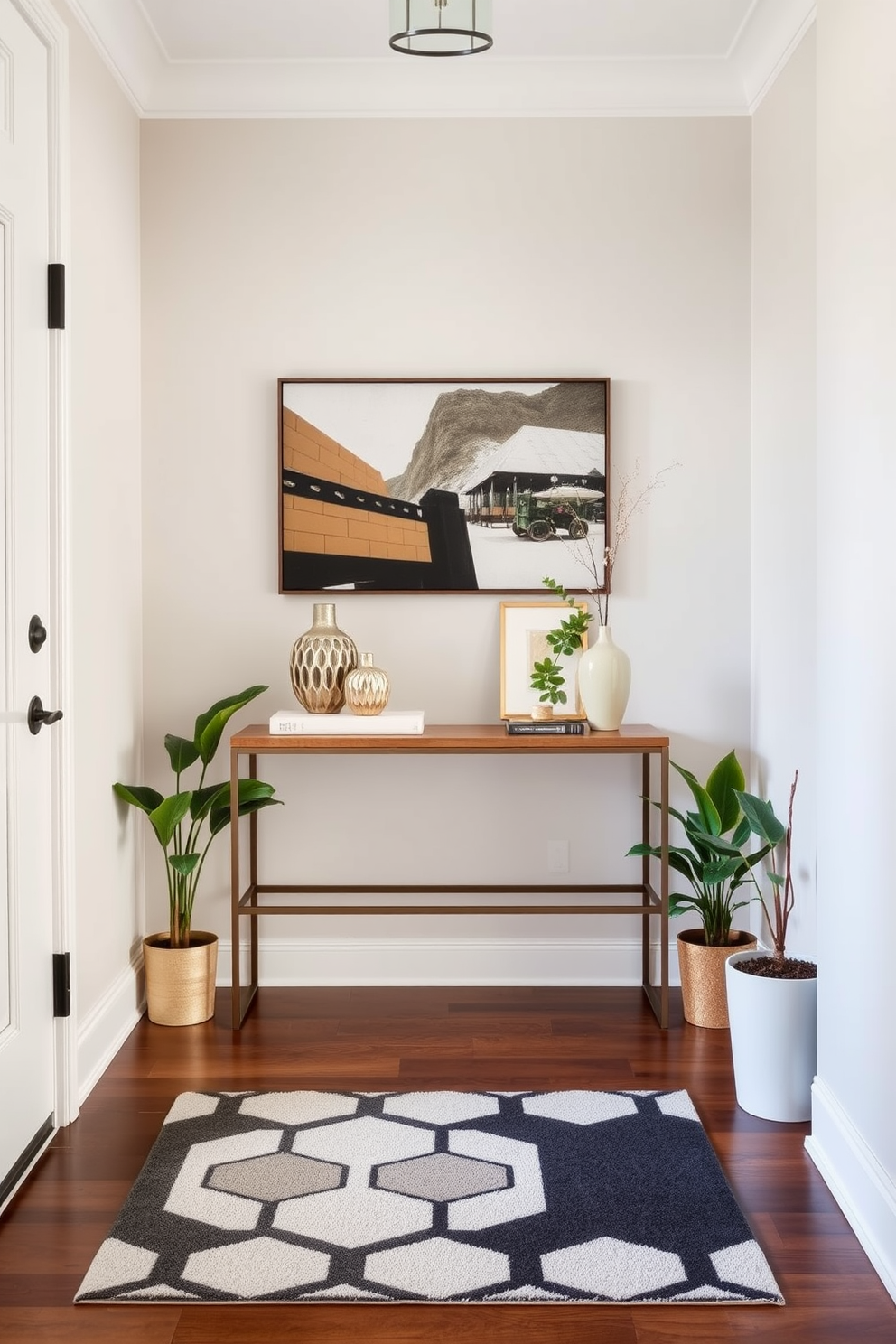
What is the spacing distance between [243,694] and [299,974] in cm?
92

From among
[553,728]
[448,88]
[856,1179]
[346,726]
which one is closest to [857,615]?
[856,1179]

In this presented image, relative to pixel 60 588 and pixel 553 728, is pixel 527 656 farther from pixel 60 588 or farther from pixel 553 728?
pixel 60 588

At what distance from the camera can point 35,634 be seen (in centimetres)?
241

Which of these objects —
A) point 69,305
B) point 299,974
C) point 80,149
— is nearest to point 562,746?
point 299,974

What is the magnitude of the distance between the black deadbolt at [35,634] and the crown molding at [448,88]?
1.76 meters

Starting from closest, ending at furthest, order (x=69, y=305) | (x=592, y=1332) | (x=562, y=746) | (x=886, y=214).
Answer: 1. (x=592, y=1332)
2. (x=886, y=214)
3. (x=69, y=305)
4. (x=562, y=746)

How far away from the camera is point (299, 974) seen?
3494mm

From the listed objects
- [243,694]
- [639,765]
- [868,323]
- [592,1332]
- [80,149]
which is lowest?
[592,1332]

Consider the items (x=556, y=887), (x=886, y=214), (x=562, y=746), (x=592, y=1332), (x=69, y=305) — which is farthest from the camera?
(x=556, y=887)

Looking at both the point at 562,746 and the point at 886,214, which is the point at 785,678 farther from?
the point at 886,214

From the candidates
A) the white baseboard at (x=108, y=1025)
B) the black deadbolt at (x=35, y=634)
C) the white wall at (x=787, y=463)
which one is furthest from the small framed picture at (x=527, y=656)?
the black deadbolt at (x=35, y=634)

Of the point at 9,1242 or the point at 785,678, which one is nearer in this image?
the point at 9,1242

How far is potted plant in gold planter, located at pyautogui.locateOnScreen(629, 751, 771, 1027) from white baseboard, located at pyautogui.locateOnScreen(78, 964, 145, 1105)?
148 centimetres

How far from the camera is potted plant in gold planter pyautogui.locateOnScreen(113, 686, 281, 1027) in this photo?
3098mm
